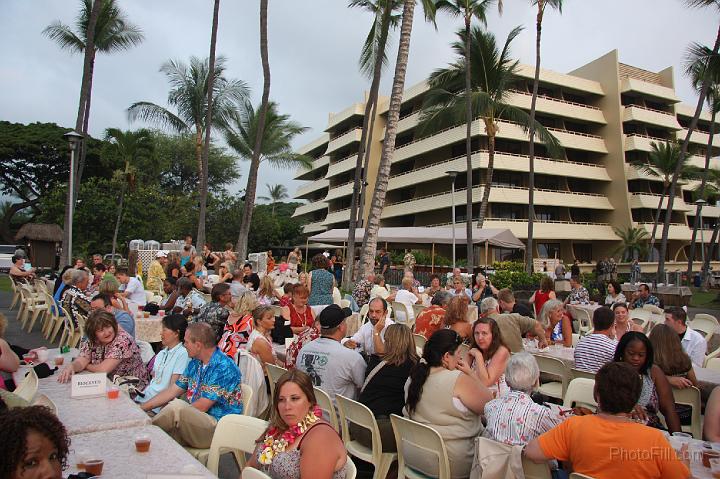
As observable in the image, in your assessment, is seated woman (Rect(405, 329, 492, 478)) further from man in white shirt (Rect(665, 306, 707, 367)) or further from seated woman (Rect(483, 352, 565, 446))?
man in white shirt (Rect(665, 306, 707, 367))

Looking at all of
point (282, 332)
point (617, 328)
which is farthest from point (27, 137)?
point (617, 328)

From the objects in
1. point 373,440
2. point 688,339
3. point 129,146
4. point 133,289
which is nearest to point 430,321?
point 688,339

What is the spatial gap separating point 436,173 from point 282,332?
→ 35.5 m

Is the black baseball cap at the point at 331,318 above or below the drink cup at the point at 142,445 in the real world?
above

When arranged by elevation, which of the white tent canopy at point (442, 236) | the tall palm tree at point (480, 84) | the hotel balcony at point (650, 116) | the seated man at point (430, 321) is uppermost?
the hotel balcony at point (650, 116)

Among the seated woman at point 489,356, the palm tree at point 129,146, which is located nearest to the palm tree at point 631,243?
the palm tree at point 129,146

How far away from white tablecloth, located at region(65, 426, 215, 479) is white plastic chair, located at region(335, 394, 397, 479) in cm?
132

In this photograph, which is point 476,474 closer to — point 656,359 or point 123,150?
point 656,359

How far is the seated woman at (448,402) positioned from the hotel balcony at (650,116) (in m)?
45.2

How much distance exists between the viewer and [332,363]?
15.6 ft

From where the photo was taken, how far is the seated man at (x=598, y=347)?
5246 millimetres

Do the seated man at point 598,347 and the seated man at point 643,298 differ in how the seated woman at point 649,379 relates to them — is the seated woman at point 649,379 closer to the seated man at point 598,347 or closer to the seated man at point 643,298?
the seated man at point 598,347

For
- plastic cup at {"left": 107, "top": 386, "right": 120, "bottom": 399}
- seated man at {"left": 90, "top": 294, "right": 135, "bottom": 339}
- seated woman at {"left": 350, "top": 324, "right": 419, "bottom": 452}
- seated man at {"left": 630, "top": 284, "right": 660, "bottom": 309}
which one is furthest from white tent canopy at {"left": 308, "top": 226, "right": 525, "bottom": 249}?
plastic cup at {"left": 107, "top": 386, "right": 120, "bottom": 399}

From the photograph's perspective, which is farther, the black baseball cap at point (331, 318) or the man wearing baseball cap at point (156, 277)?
the man wearing baseball cap at point (156, 277)
